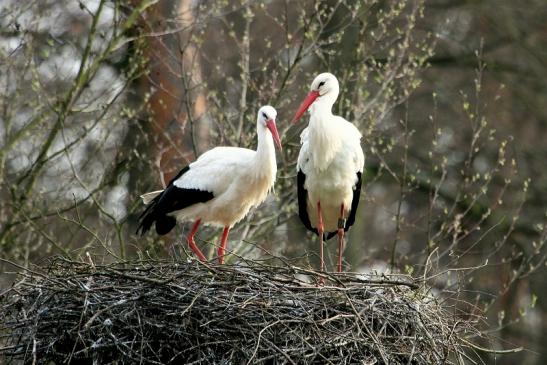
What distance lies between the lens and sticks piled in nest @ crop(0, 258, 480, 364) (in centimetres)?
807

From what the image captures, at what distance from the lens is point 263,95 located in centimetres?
1282

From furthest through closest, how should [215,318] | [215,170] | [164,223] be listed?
[164,223] < [215,170] < [215,318]

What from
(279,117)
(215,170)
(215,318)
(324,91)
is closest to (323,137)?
(324,91)

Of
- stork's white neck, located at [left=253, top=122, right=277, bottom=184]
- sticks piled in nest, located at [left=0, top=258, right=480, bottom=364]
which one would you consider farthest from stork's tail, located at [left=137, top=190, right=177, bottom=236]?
sticks piled in nest, located at [left=0, top=258, right=480, bottom=364]

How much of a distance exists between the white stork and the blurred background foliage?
28.8 inches

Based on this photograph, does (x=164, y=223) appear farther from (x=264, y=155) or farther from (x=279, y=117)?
(x=279, y=117)

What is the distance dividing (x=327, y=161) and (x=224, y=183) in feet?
3.18

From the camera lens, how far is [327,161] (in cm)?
1059

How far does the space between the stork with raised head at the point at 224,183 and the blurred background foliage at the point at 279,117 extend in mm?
334

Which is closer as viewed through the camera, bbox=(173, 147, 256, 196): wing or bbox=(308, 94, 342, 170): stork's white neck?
bbox=(308, 94, 342, 170): stork's white neck

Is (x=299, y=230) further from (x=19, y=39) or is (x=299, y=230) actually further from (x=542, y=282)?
(x=19, y=39)

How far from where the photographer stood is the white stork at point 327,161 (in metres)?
10.5

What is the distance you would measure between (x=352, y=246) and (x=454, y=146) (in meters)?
2.50

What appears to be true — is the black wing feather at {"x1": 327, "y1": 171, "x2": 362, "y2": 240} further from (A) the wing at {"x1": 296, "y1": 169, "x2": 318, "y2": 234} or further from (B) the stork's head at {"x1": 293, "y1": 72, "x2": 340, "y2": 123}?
(B) the stork's head at {"x1": 293, "y1": 72, "x2": 340, "y2": 123}
